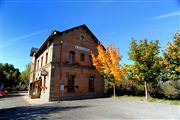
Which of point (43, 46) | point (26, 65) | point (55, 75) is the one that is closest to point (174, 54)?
point (55, 75)

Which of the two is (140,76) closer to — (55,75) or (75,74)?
(75,74)

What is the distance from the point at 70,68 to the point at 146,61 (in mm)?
9176

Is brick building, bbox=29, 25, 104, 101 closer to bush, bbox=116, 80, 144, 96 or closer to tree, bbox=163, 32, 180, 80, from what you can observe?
bush, bbox=116, 80, 144, 96

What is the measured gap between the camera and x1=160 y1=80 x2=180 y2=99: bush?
2045cm

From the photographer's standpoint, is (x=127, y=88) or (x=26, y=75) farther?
(x=26, y=75)

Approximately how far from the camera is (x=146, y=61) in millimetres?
17719

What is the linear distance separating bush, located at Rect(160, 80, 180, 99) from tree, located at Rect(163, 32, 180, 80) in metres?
4.35

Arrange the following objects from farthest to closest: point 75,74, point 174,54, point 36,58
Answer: point 36,58, point 75,74, point 174,54

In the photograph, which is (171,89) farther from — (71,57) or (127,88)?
(71,57)

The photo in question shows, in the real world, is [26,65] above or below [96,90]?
above

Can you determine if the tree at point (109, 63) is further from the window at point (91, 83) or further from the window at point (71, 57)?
the window at point (71, 57)

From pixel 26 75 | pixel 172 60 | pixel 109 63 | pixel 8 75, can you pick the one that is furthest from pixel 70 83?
pixel 26 75

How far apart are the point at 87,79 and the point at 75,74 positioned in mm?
2202

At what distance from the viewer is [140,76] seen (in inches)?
700
